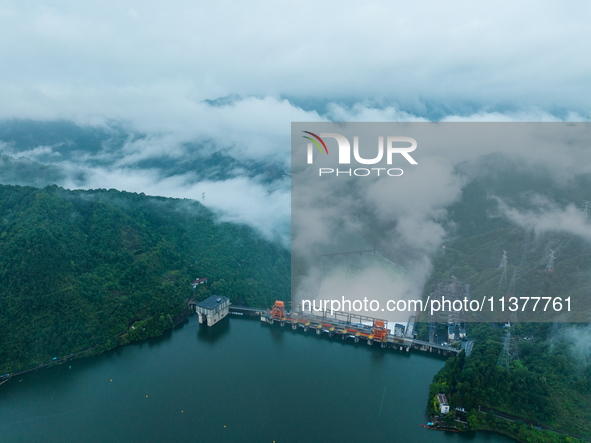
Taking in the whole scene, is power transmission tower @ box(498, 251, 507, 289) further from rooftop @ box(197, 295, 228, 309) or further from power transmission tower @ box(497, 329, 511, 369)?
rooftop @ box(197, 295, 228, 309)

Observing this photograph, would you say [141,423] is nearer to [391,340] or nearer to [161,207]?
[391,340]

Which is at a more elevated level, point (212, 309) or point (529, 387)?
point (212, 309)

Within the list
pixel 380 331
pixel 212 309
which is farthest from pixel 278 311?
pixel 380 331

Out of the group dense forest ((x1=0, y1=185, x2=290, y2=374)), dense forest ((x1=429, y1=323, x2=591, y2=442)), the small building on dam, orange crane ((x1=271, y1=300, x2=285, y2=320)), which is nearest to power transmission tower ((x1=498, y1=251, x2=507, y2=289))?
dense forest ((x1=429, y1=323, x2=591, y2=442))

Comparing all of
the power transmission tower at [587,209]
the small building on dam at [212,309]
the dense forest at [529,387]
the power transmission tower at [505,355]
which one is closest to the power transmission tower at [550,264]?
the dense forest at [529,387]

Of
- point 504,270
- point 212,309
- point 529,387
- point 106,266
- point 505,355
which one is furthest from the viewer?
point 106,266

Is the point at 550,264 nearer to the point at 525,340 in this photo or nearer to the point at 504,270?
the point at 504,270
